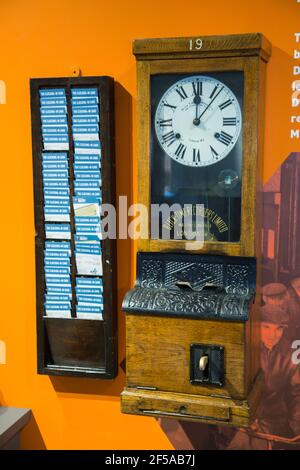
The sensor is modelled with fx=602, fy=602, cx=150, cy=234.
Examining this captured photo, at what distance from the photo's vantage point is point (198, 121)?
234cm

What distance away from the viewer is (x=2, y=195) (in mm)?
2854

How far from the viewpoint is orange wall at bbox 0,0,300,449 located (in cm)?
249

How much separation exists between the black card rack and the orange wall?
4.0 inches

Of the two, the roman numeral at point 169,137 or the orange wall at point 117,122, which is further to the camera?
the orange wall at point 117,122

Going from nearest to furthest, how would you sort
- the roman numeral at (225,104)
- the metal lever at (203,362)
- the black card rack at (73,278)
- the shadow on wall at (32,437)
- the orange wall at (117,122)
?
1. the metal lever at (203,362)
2. the roman numeral at (225,104)
3. the orange wall at (117,122)
4. the black card rack at (73,278)
5. the shadow on wall at (32,437)

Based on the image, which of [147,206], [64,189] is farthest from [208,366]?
[64,189]

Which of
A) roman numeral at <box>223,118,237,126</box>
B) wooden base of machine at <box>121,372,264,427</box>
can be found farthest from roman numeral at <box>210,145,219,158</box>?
wooden base of machine at <box>121,372,264,427</box>

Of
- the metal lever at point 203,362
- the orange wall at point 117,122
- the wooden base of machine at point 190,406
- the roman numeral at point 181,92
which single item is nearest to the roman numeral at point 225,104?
the roman numeral at point 181,92

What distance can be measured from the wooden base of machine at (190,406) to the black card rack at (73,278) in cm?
38

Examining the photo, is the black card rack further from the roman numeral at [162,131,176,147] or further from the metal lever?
the metal lever

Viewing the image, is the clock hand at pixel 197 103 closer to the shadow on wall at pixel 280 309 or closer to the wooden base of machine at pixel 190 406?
the shadow on wall at pixel 280 309

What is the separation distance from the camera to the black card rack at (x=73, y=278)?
2.59 m

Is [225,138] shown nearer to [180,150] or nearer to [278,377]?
[180,150]
